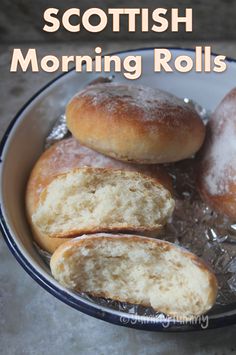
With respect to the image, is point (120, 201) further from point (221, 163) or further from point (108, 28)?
point (108, 28)

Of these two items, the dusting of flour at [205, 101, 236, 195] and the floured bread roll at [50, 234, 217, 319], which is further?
the dusting of flour at [205, 101, 236, 195]

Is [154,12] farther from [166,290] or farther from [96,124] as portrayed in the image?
[166,290]

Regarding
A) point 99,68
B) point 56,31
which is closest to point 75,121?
point 99,68

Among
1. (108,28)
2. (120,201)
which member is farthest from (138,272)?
(108,28)

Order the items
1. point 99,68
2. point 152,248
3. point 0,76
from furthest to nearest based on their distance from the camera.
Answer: point 0,76 < point 99,68 < point 152,248

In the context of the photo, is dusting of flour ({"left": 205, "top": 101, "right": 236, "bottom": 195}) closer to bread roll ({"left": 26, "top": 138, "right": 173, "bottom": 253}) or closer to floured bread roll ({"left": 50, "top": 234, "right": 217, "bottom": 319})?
bread roll ({"left": 26, "top": 138, "right": 173, "bottom": 253})

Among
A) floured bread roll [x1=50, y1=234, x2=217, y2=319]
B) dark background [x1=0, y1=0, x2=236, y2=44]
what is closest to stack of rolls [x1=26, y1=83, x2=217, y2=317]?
floured bread roll [x1=50, y1=234, x2=217, y2=319]
